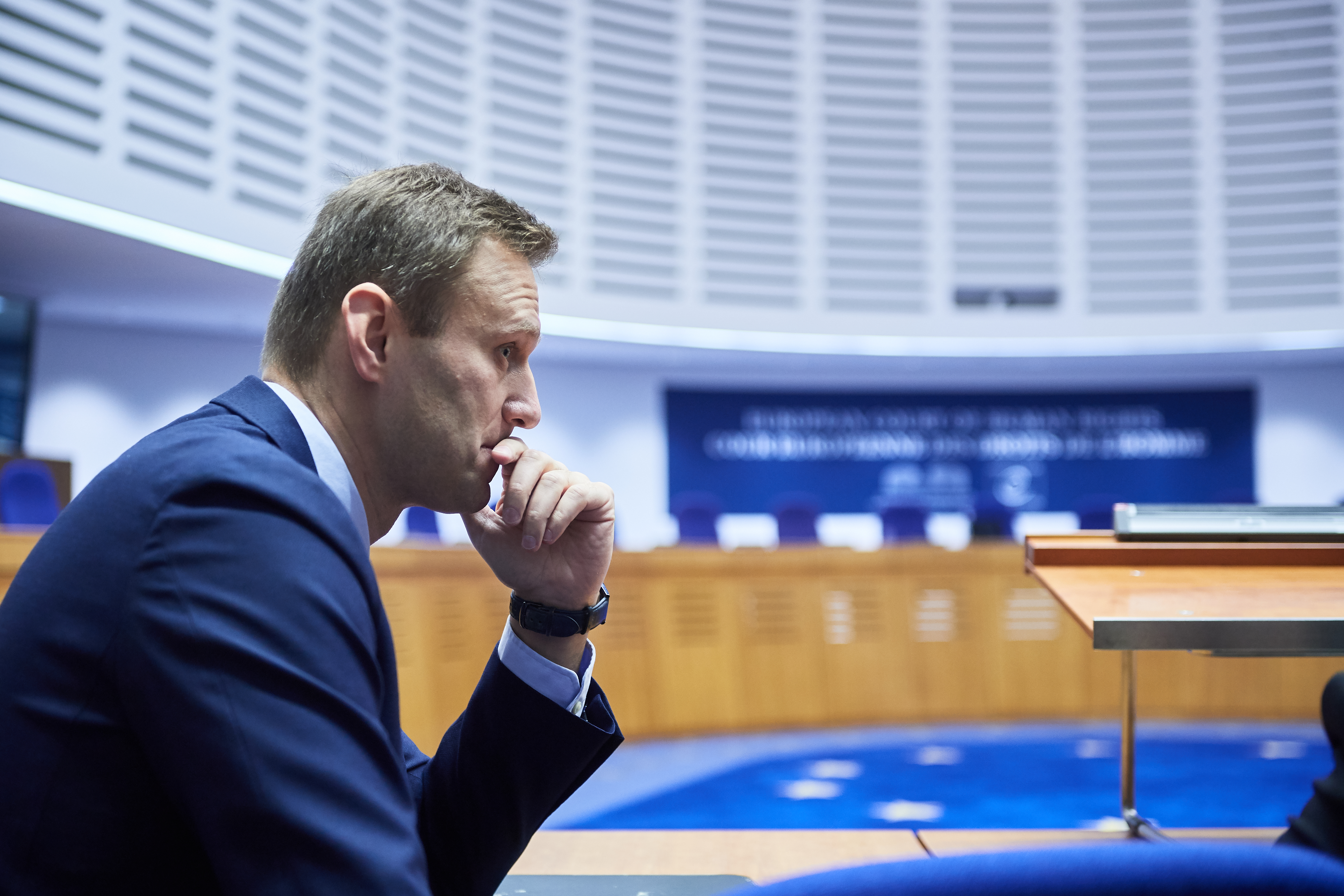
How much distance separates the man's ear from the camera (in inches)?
37.9

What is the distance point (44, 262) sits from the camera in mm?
6504

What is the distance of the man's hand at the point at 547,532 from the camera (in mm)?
1147

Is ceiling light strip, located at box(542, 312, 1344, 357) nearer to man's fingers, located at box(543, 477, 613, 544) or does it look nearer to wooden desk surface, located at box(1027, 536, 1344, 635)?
wooden desk surface, located at box(1027, 536, 1344, 635)

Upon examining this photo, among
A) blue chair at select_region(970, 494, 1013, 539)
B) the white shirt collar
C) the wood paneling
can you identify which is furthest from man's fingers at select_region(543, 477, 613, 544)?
blue chair at select_region(970, 494, 1013, 539)

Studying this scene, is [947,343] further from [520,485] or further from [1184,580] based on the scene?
[520,485]

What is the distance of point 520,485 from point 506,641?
0.20 m

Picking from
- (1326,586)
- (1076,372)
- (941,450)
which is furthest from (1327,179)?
(1326,586)

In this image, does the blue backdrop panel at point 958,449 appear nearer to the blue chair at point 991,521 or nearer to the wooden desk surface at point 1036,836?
the blue chair at point 991,521

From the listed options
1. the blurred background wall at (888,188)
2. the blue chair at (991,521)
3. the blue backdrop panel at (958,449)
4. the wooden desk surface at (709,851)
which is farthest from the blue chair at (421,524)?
the wooden desk surface at (709,851)

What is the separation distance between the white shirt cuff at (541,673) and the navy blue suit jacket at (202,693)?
0.34 metres

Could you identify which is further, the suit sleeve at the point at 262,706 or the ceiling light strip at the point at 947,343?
the ceiling light strip at the point at 947,343

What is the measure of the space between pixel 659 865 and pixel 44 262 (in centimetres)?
685

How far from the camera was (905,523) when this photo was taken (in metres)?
8.47

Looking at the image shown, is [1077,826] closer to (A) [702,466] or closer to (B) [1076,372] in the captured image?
(A) [702,466]
